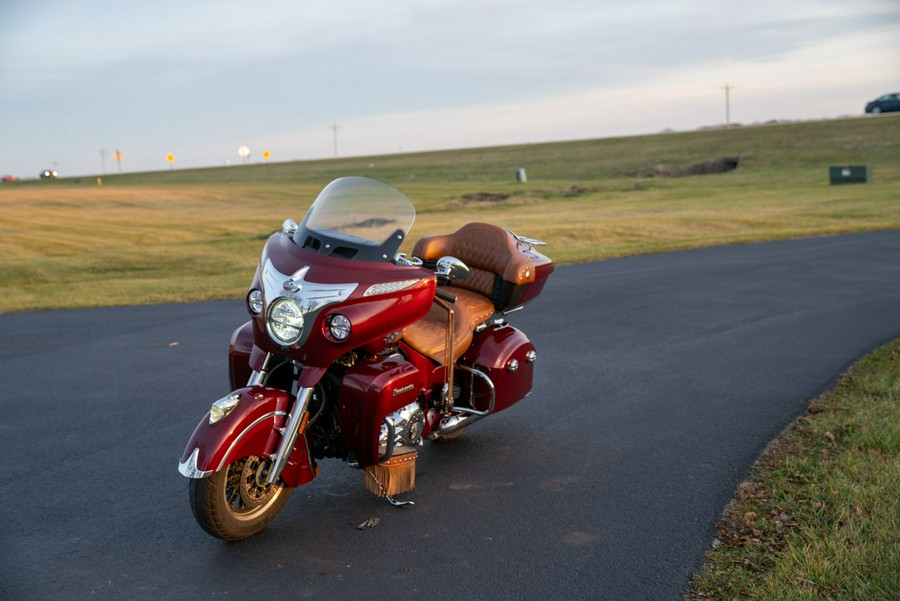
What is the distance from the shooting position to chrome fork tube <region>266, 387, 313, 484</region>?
455 cm

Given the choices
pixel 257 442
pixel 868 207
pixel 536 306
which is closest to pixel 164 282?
pixel 536 306

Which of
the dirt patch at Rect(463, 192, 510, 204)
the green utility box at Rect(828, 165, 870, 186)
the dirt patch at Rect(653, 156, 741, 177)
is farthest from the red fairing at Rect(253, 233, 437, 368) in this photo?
the dirt patch at Rect(653, 156, 741, 177)

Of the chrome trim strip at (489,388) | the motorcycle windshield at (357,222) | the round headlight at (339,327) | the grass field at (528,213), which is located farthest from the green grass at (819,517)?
the grass field at (528,213)

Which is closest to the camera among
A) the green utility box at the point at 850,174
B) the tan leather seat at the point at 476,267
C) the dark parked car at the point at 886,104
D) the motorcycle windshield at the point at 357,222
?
the motorcycle windshield at the point at 357,222

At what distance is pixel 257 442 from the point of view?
4496 millimetres

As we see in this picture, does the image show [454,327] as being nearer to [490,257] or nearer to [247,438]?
[490,257]

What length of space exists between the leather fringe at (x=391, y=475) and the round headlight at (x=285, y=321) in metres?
0.93

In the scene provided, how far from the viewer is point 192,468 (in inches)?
169

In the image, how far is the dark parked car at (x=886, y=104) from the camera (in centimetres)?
7506

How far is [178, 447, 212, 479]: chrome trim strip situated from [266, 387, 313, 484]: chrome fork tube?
14.9 inches

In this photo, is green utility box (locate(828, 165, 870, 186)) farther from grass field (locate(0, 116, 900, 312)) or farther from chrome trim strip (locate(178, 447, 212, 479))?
chrome trim strip (locate(178, 447, 212, 479))

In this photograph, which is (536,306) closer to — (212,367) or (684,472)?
A: (212,367)

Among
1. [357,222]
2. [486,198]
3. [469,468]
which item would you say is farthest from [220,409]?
[486,198]

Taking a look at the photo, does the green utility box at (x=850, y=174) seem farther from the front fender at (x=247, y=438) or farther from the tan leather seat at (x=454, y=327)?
the front fender at (x=247, y=438)
